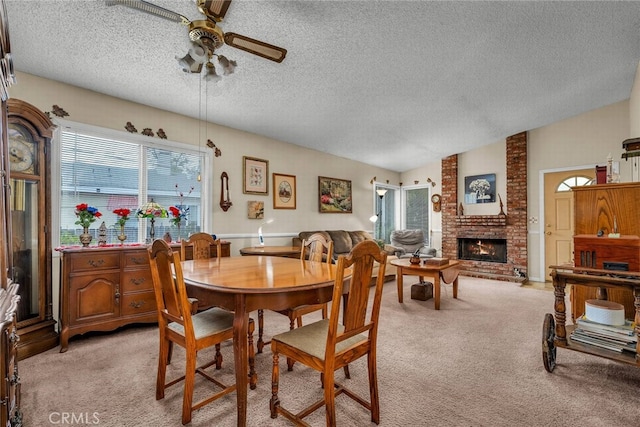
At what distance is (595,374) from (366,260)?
2.15 m

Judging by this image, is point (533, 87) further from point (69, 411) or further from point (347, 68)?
point (69, 411)

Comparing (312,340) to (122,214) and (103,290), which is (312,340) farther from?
(122,214)

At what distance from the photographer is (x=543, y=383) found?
217cm

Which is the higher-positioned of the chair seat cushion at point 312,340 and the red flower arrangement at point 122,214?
the red flower arrangement at point 122,214

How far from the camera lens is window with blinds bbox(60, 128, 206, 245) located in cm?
321

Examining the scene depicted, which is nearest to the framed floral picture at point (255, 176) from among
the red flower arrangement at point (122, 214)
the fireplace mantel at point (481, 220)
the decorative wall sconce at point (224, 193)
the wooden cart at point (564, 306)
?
the decorative wall sconce at point (224, 193)

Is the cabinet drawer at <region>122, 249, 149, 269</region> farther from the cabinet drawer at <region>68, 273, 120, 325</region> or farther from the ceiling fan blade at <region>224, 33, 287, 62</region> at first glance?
the ceiling fan blade at <region>224, 33, 287, 62</region>

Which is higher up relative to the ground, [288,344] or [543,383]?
[288,344]

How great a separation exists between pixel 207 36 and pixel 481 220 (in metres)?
6.17

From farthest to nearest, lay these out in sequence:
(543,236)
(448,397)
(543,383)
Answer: (543,236) < (543,383) < (448,397)

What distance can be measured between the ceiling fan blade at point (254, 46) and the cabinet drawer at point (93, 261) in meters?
2.25

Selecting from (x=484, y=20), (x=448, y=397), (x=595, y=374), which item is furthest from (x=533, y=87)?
(x=448, y=397)

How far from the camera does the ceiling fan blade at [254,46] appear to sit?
205 cm

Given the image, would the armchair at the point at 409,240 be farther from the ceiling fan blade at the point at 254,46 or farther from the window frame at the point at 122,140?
the ceiling fan blade at the point at 254,46
